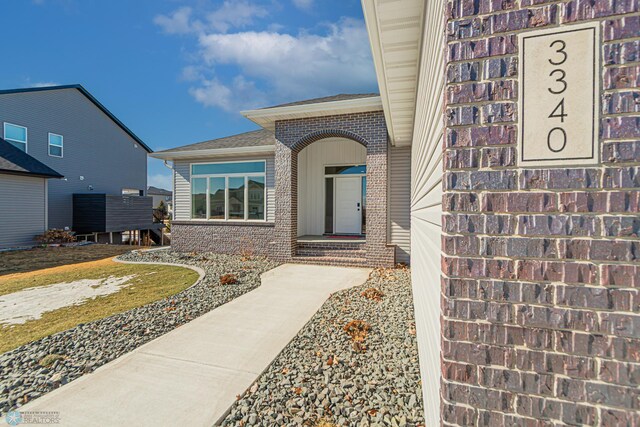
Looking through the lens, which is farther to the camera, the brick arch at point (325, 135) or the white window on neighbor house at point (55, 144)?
the white window on neighbor house at point (55, 144)

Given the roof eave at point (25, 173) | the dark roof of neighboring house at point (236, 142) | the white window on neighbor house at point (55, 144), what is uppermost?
the white window on neighbor house at point (55, 144)

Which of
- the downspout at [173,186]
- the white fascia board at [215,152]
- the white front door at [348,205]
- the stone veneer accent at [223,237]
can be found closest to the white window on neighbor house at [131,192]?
the downspout at [173,186]

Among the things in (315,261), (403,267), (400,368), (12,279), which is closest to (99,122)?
(12,279)

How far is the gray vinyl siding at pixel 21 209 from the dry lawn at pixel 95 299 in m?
6.76

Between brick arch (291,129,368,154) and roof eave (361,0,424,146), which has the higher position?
brick arch (291,129,368,154)

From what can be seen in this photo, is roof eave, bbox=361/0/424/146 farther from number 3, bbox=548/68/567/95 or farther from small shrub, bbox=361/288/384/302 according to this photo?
small shrub, bbox=361/288/384/302

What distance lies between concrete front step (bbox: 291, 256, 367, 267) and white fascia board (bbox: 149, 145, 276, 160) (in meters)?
3.55

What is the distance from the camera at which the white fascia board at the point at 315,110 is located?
728 centimetres

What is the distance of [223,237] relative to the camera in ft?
32.2

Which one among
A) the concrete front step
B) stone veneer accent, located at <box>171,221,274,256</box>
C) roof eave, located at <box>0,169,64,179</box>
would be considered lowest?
the concrete front step

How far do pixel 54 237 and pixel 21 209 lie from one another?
1.70 metres

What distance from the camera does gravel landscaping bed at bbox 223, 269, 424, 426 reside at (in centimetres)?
229

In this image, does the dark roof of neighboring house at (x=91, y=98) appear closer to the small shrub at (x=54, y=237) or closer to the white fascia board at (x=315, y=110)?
the small shrub at (x=54, y=237)

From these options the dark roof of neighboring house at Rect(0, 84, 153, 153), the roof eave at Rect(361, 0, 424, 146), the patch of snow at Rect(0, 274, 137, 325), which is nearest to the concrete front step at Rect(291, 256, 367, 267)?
the roof eave at Rect(361, 0, 424, 146)
